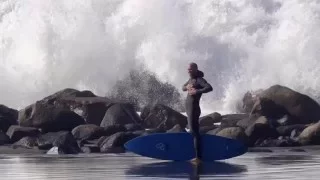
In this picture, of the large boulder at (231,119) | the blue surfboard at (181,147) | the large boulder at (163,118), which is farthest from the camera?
the large boulder at (231,119)

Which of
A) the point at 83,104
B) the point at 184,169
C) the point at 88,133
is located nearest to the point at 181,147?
the point at 184,169

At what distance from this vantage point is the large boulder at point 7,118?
26625 mm

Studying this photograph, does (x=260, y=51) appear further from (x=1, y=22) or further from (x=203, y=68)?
(x=1, y=22)

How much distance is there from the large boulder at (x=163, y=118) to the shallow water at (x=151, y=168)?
861 cm

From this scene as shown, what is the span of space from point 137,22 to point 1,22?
6.13 metres

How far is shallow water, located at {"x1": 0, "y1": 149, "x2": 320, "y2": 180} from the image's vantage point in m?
13.2

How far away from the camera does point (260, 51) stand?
36500 mm

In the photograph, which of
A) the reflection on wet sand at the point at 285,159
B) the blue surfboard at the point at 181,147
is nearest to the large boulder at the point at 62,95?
the reflection on wet sand at the point at 285,159

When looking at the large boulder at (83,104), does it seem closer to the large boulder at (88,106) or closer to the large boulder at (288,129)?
the large boulder at (88,106)

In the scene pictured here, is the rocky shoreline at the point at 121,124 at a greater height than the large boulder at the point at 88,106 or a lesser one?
lesser

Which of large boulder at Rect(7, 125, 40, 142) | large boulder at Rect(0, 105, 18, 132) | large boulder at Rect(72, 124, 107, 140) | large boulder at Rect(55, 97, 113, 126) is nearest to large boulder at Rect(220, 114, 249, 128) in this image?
large boulder at Rect(55, 97, 113, 126)

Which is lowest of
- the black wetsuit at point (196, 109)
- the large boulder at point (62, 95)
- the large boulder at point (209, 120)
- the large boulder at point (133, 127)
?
the black wetsuit at point (196, 109)

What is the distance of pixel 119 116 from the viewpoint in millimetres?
27641

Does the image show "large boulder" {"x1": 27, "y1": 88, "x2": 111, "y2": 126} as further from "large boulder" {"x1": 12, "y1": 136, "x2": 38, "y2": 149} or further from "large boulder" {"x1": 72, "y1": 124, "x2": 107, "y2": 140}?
"large boulder" {"x1": 12, "y1": 136, "x2": 38, "y2": 149}
